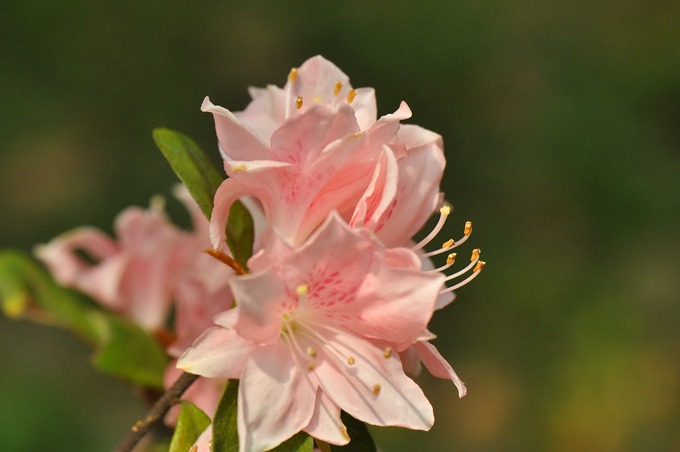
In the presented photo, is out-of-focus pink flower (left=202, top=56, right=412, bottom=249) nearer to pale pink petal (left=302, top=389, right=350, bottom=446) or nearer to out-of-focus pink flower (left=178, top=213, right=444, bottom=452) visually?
out-of-focus pink flower (left=178, top=213, right=444, bottom=452)

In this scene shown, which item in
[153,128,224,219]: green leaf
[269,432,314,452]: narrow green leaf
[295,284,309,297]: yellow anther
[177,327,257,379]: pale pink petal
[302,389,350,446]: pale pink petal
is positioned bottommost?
[269,432,314,452]: narrow green leaf

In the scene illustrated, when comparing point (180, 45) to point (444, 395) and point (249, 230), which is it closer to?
point (444, 395)

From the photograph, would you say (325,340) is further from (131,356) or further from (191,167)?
(131,356)

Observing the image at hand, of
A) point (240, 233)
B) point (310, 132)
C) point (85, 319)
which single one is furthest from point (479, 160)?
point (310, 132)

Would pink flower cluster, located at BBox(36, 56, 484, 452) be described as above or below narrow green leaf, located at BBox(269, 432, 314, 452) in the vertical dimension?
above

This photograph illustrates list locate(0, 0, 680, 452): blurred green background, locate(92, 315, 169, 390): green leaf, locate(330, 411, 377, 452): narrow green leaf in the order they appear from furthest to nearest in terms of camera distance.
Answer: locate(0, 0, 680, 452): blurred green background < locate(92, 315, 169, 390): green leaf < locate(330, 411, 377, 452): narrow green leaf

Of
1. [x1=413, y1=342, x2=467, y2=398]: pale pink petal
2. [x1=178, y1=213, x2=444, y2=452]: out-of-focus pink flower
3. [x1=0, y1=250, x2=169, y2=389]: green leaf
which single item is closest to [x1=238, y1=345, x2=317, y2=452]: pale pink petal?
[x1=178, y1=213, x2=444, y2=452]: out-of-focus pink flower

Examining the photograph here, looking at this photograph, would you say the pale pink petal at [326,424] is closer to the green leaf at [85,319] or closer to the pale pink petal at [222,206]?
the pale pink petal at [222,206]

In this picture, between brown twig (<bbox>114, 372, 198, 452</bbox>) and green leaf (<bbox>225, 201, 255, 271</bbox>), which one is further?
green leaf (<bbox>225, 201, 255, 271</bbox>)
